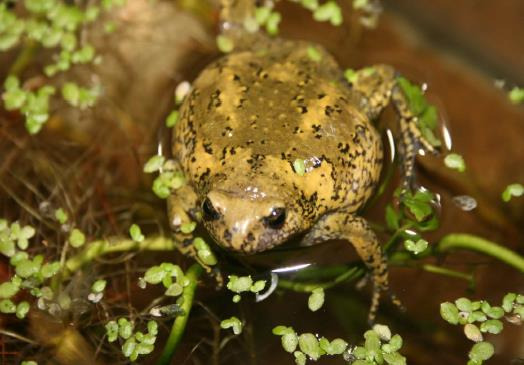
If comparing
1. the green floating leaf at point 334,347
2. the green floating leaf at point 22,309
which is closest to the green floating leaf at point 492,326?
the green floating leaf at point 334,347

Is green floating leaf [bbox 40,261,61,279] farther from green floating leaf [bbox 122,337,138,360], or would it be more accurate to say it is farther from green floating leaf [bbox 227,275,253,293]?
green floating leaf [bbox 227,275,253,293]

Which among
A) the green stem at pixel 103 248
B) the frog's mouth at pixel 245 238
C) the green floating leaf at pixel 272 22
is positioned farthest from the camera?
the green floating leaf at pixel 272 22

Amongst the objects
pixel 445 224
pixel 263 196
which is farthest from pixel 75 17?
pixel 445 224

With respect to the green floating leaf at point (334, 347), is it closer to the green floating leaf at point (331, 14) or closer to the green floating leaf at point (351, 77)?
the green floating leaf at point (351, 77)

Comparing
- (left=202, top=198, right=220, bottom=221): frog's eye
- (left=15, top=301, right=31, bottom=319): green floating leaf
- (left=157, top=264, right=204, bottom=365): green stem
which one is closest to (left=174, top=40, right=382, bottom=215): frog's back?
(left=202, top=198, right=220, bottom=221): frog's eye

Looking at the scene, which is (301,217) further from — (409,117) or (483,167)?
(483,167)

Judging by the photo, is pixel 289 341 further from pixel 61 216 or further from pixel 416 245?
pixel 61 216

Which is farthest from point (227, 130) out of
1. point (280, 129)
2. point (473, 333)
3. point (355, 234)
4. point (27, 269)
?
point (473, 333)

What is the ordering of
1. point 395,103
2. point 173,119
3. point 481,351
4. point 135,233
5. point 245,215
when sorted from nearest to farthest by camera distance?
point 245,215 → point 481,351 → point 135,233 → point 173,119 → point 395,103
